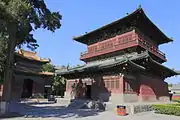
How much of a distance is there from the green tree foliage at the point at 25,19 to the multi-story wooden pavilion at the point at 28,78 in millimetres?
12646

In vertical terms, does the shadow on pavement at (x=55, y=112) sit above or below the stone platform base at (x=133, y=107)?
below

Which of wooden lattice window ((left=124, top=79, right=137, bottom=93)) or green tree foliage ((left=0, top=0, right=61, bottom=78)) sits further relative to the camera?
wooden lattice window ((left=124, top=79, right=137, bottom=93))

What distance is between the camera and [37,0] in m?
15.4

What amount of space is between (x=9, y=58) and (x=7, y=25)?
7.94 feet

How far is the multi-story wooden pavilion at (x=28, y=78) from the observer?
3034cm

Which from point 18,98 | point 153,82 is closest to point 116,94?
point 153,82

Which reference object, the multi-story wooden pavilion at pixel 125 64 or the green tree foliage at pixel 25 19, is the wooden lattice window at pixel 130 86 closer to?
the multi-story wooden pavilion at pixel 125 64

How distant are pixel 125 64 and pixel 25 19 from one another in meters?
9.43

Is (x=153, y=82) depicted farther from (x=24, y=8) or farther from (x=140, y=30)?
(x=24, y=8)

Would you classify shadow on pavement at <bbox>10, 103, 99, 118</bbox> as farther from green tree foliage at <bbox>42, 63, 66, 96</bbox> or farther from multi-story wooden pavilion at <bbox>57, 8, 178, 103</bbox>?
green tree foliage at <bbox>42, 63, 66, 96</bbox>

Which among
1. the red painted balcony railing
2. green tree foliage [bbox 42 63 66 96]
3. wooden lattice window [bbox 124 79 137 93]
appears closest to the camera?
wooden lattice window [bbox 124 79 137 93]

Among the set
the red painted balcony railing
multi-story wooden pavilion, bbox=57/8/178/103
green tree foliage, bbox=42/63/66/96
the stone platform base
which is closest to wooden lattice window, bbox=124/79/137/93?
multi-story wooden pavilion, bbox=57/8/178/103

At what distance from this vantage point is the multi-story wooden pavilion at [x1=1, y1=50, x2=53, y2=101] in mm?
30344

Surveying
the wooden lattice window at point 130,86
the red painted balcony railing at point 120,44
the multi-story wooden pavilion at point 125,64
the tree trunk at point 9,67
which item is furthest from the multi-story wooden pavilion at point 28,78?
the wooden lattice window at point 130,86
